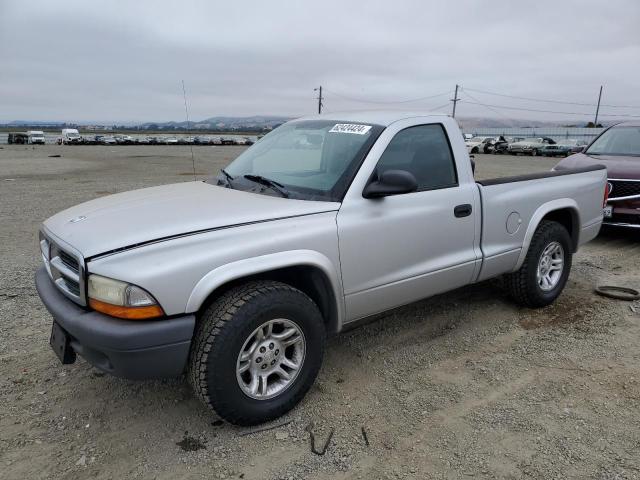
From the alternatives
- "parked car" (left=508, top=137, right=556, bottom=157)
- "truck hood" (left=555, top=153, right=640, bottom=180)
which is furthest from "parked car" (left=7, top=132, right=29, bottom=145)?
"truck hood" (left=555, top=153, right=640, bottom=180)

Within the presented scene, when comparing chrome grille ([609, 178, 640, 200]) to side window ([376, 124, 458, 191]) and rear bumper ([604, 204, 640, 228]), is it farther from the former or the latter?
side window ([376, 124, 458, 191])

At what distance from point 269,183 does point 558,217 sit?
3.02 metres

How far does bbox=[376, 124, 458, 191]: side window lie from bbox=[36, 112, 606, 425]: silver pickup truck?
12 millimetres

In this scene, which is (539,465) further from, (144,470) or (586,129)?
(586,129)

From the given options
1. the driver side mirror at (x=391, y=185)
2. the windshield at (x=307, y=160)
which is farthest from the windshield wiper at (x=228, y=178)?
the driver side mirror at (x=391, y=185)

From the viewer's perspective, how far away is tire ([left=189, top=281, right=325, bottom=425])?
2564mm

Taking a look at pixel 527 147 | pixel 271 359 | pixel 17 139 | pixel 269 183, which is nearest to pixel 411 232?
pixel 269 183

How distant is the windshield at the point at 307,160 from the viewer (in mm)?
3207

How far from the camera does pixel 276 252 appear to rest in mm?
2736

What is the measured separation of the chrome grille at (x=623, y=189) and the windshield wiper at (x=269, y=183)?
555 cm

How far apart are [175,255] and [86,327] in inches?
21.9

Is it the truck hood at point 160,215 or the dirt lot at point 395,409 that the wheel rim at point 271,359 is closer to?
the dirt lot at point 395,409

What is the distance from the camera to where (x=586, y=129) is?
6475 cm

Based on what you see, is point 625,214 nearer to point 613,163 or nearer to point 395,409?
point 613,163
